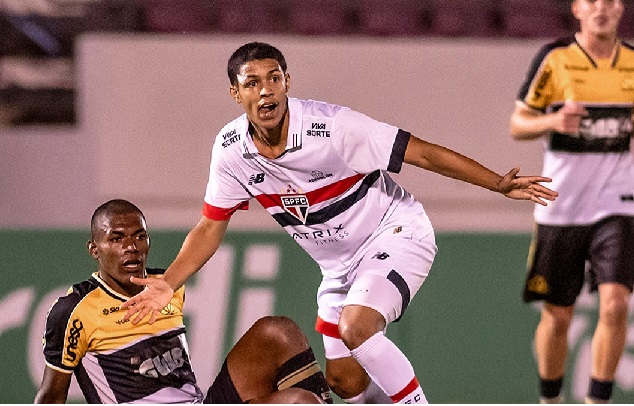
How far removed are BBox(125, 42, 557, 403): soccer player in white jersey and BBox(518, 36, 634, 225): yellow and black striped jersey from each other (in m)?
1.12

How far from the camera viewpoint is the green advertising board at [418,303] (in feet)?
20.1

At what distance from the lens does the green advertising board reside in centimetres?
612

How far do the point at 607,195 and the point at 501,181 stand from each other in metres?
1.49

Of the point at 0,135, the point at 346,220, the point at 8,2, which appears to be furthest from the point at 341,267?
the point at 8,2

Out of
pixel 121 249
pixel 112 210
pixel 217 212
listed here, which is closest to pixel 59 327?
pixel 121 249

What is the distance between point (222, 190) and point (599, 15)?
1.93 m

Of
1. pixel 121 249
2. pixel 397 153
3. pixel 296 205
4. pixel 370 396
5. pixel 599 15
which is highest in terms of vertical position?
pixel 599 15

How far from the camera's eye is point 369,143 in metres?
4.22

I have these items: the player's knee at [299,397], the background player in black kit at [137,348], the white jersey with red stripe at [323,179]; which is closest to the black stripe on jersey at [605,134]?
the white jersey with red stripe at [323,179]

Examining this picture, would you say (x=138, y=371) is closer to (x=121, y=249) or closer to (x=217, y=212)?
(x=121, y=249)

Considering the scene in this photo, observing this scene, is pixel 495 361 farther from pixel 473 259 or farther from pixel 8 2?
pixel 8 2

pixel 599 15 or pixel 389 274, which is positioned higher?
pixel 599 15

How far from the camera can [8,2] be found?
25.6 feet

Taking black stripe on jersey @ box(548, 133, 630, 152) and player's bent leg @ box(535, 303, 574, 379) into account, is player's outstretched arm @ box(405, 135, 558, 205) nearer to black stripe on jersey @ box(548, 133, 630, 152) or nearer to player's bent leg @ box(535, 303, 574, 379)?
black stripe on jersey @ box(548, 133, 630, 152)
